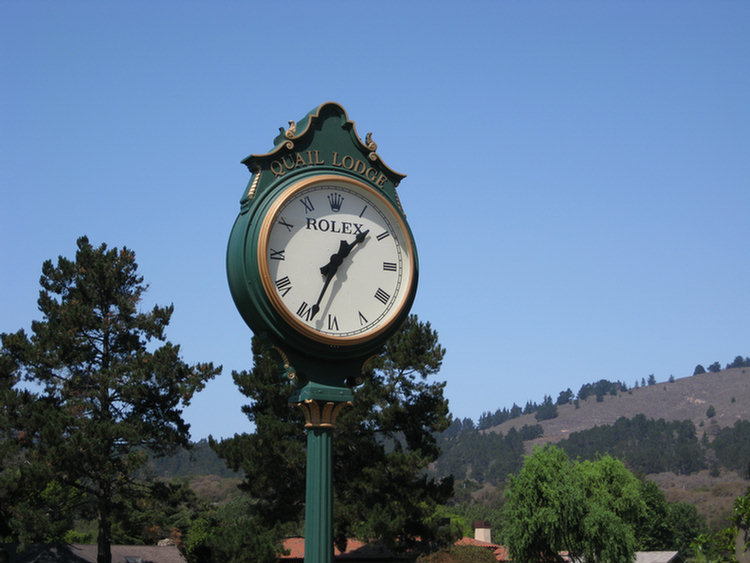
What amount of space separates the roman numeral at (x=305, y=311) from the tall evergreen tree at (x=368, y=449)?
20344 mm

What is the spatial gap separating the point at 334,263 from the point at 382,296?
62 centimetres

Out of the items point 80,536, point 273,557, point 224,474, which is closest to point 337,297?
point 273,557

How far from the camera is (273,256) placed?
8742 millimetres

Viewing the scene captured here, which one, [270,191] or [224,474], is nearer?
[270,191]

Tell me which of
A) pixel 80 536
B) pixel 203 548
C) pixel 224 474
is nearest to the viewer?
pixel 203 548

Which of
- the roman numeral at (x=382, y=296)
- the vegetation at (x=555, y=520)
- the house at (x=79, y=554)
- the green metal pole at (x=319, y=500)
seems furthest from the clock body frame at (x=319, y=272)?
the house at (x=79, y=554)

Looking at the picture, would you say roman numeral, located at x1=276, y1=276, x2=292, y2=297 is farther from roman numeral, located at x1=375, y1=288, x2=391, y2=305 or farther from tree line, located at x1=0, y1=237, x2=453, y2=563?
tree line, located at x1=0, y1=237, x2=453, y2=563

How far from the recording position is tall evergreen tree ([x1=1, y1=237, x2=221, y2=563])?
25.9 metres

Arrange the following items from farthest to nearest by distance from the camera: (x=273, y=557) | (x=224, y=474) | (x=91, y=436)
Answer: (x=224, y=474) → (x=273, y=557) → (x=91, y=436)

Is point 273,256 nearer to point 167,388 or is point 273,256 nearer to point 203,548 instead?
point 167,388

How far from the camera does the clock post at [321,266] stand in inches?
340

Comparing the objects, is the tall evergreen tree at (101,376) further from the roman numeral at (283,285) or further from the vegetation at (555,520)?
the roman numeral at (283,285)

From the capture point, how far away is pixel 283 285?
8734 millimetres

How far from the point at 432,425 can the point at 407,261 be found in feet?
73.8
